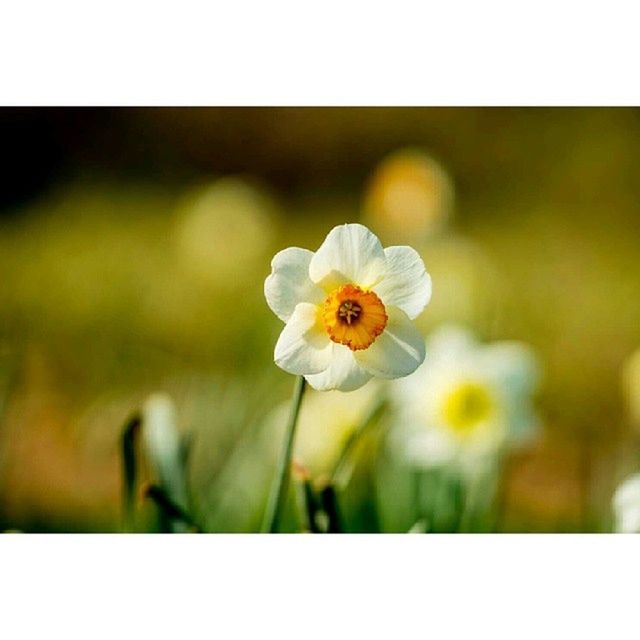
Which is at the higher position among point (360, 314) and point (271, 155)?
point (271, 155)

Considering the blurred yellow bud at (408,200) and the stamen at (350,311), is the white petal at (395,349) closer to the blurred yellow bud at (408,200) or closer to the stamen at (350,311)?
the stamen at (350,311)

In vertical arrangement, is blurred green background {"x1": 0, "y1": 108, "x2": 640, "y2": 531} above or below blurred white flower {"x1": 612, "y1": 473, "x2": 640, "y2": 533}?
above

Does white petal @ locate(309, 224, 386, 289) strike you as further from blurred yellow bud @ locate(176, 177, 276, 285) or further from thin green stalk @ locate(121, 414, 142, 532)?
thin green stalk @ locate(121, 414, 142, 532)

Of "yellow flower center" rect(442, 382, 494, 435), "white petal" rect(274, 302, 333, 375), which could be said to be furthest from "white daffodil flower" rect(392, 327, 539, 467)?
"white petal" rect(274, 302, 333, 375)

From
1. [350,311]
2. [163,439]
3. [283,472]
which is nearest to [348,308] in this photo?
[350,311]

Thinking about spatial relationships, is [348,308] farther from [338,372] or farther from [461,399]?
[461,399]
